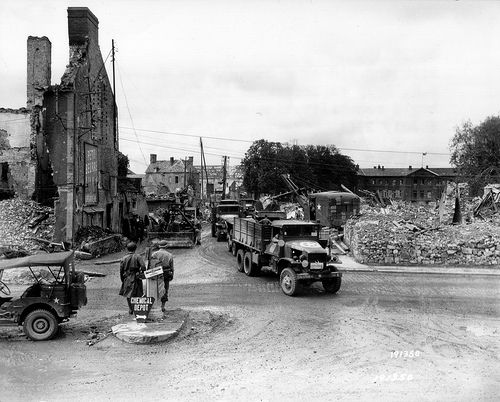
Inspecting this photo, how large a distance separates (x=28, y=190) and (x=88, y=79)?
697 centimetres

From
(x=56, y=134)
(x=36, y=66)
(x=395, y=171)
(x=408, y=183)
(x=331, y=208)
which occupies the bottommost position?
(x=331, y=208)

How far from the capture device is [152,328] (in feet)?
32.4

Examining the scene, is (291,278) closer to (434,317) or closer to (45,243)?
(434,317)

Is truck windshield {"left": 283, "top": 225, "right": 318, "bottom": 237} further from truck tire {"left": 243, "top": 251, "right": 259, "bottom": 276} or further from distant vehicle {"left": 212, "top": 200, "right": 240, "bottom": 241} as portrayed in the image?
distant vehicle {"left": 212, "top": 200, "right": 240, "bottom": 241}

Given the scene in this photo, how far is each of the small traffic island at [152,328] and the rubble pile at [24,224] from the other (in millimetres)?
12044

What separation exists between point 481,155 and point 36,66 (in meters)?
57.3

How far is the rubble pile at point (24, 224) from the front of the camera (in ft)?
70.6

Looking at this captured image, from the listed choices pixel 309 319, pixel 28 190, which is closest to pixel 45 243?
pixel 28 190

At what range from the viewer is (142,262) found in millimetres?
10820

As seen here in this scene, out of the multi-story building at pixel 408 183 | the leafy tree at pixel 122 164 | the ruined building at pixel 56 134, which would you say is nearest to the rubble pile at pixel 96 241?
the ruined building at pixel 56 134

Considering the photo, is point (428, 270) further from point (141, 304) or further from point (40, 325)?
point (40, 325)

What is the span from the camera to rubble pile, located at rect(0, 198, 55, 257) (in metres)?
21.5

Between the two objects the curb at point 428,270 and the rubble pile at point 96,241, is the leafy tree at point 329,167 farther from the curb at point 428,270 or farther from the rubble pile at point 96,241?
the curb at point 428,270

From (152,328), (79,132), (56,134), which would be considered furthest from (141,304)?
(56,134)
